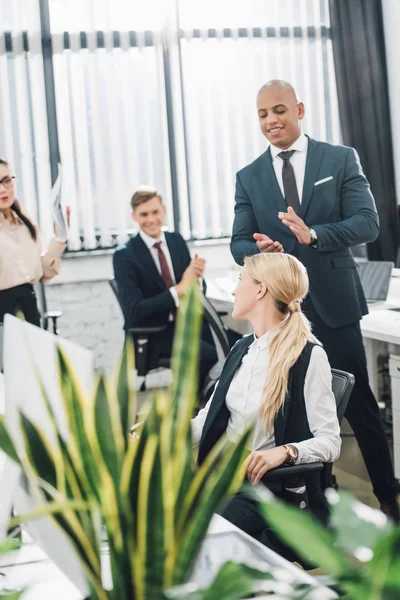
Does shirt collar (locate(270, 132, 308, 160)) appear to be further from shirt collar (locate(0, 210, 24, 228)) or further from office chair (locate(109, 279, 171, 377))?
shirt collar (locate(0, 210, 24, 228))

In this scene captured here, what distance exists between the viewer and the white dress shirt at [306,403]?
202cm

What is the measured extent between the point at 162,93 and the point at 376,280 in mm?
2359

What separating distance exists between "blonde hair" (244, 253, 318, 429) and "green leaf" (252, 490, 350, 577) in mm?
1518

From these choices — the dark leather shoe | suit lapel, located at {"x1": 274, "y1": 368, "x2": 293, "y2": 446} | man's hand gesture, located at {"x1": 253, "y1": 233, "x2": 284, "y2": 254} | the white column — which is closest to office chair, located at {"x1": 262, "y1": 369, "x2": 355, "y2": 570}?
suit lapel, located at {"x1": 274, "y1": 368, "x2": 293, "y2": 446}

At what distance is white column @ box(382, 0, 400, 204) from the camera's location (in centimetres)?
613

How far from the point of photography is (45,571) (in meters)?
1.25

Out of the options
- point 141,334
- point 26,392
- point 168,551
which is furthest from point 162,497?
point 141,334

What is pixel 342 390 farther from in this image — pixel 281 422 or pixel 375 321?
pixel 375 321

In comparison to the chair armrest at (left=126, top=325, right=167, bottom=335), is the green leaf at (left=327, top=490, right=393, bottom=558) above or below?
below

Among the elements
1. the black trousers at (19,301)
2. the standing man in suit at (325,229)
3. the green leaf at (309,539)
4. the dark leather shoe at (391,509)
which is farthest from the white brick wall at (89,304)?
the green leaf at (309,539)

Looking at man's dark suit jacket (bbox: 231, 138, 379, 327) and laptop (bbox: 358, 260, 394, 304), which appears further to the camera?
laptop (bbox: 358, 260, 394, 304)

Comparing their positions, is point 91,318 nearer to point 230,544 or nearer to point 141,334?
point 141,334

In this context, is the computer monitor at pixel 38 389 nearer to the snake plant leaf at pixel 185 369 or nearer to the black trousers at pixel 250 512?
the snake plant leaf at pixel 185 369

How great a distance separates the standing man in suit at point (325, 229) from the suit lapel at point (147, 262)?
4.09 feet
